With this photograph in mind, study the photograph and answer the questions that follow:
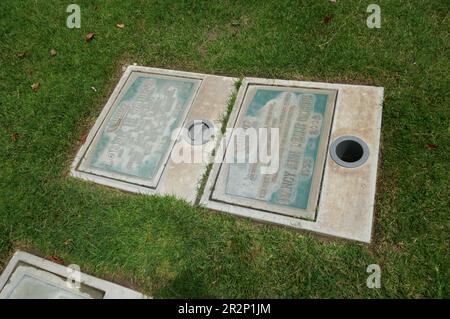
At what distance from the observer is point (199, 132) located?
11.4 ft

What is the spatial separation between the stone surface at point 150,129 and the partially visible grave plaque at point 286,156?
300mm

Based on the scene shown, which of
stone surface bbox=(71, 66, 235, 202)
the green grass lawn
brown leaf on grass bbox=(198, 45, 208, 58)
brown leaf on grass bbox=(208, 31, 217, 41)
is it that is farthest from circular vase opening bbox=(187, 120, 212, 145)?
brown leaf on grass bbox=(208, 31, 217, 41)

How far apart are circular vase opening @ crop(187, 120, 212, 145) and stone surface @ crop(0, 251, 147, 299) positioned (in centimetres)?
142

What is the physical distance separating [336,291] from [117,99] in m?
2.82

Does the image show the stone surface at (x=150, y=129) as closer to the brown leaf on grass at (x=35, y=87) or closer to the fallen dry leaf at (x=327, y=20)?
the brown leaf on grass at (x=35, y=87)

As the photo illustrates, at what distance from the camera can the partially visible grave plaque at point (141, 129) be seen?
133 inches

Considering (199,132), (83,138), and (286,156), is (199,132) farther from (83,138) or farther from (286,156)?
(83,138)

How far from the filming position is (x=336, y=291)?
8.57 feet

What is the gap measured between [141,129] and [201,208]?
108 centimetres

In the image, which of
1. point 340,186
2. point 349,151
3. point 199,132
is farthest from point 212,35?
point 340,186

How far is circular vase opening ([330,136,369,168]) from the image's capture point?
10.0 feet

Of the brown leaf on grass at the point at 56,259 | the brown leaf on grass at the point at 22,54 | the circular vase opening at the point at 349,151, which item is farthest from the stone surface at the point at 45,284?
the brown leaf on grass at the point at 22,54
